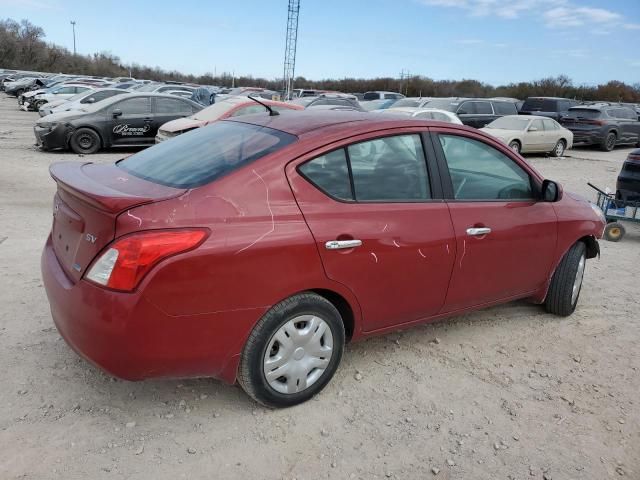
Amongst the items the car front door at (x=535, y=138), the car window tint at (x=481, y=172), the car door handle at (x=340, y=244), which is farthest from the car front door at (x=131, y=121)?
the car door handle at (x=340, y=244)

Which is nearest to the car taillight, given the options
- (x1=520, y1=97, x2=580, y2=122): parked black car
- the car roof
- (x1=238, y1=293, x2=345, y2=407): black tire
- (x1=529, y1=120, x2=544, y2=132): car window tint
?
(x1=238, y1=293, x2=345, y2=407): black tire

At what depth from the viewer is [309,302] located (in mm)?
2971

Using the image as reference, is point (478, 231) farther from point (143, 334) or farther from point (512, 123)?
point (512, 123)

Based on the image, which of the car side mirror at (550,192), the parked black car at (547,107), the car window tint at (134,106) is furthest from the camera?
the parked black car at (547,107)

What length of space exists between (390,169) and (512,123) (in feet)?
48.6

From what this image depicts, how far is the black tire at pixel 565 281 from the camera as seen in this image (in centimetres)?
445

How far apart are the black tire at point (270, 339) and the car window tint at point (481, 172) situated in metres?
1.24

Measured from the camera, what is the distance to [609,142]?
20.9m

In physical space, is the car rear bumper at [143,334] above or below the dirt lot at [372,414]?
above

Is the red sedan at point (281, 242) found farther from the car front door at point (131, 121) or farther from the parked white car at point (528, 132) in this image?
the parked white car at point (528, 132)

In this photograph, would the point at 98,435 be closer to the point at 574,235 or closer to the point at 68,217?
the point at 68,217

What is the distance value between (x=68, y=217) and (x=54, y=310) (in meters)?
0.51

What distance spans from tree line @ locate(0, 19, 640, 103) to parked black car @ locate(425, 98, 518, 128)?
119ft

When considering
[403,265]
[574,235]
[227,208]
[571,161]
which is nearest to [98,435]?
[227,208]
